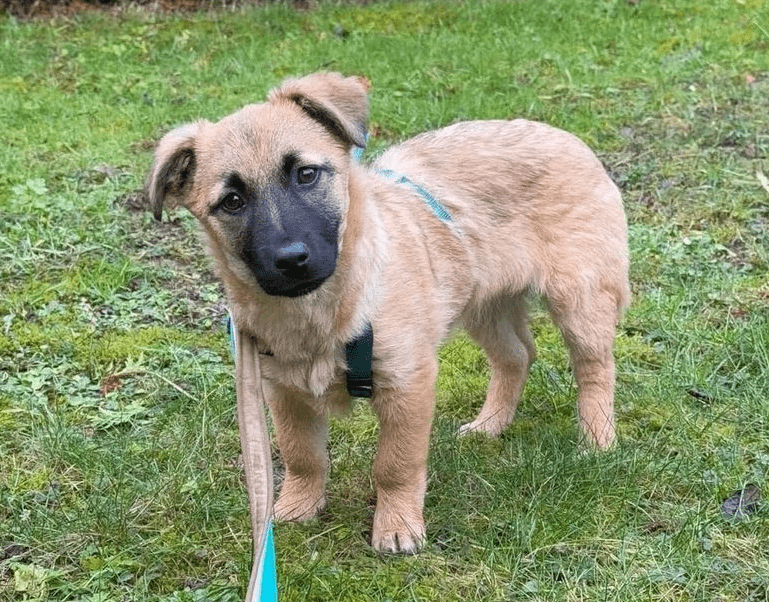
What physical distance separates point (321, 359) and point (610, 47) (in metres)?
7.19

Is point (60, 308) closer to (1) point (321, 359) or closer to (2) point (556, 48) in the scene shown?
(1) point (321, 359)

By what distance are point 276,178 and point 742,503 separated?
2119 mm

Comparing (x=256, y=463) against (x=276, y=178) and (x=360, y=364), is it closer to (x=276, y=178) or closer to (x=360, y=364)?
(x=360, y=364)

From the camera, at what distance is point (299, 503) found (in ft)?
12.3

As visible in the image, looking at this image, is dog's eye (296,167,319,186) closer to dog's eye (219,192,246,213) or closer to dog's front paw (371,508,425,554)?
dog's eye (219,192,246,213)

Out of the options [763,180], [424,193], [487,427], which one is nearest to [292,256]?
[424,193]

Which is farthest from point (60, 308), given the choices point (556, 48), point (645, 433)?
point (556, 48)

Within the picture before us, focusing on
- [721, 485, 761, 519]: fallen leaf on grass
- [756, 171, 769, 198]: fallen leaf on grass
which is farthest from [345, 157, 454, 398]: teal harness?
[756, 171, 769, 198]: fallen leaf on grass

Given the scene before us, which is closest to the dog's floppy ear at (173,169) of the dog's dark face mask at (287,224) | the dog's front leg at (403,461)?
the dog's dark face mask at (287,224)

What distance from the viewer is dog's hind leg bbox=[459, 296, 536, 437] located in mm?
4359

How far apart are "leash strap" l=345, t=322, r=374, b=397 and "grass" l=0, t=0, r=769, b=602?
66cm

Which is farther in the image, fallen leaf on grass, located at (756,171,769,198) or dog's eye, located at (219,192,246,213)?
fallen leaf on grass, located at (756,171,769,198)

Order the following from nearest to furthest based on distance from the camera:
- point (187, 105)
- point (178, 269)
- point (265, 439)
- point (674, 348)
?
point (265, 439)
point (674, 348)
point (178, 269)
point (187, 105)

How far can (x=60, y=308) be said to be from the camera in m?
5.27
